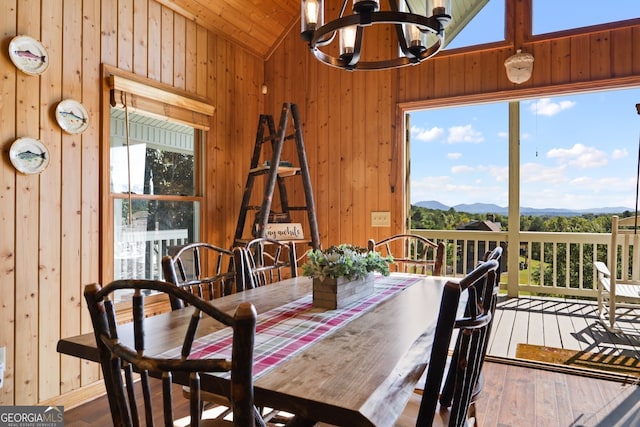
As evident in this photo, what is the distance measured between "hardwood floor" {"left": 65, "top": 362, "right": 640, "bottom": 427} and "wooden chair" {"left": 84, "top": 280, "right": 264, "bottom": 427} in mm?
1542

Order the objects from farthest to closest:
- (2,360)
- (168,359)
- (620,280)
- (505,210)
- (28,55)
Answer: (505,210)
(620,280)
(28,55)
(2,360)
(168,359)

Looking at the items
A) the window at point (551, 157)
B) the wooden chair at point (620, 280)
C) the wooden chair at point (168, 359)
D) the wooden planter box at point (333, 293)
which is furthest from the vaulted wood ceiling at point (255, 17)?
the wooden chair at point (168, 359)

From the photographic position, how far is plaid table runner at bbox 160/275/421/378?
1.11m

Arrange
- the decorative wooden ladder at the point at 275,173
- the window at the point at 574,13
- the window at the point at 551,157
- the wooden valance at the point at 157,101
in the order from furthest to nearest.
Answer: the window at the point at 551,157
the decorative wooden ladder at the point at 275,173
the window at the point at 574,13
the wooden valance at the point at 157,101

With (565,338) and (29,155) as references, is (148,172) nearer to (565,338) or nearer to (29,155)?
(29,155)

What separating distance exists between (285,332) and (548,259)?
4574 mm

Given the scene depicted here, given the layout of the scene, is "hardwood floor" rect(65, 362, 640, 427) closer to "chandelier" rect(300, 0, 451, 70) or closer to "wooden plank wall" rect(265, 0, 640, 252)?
"wooden plank wall" rect(265, 0, 640, 252)

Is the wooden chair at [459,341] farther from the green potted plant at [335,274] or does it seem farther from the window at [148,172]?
the window at [148,172]

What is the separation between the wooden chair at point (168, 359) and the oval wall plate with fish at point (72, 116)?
1.88 metres

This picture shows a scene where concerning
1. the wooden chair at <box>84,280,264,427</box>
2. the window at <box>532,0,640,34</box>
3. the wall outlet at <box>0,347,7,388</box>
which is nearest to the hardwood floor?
the wall outlet at <box>0,347,7,388</box>

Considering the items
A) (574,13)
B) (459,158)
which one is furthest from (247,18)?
(459,158)

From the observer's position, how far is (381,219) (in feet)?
11.7

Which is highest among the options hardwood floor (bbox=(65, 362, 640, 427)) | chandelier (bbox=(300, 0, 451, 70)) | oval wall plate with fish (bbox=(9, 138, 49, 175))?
chandelier (bbox=(300, 0, 451, 70))

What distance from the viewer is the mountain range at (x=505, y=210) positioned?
4.71 metres
